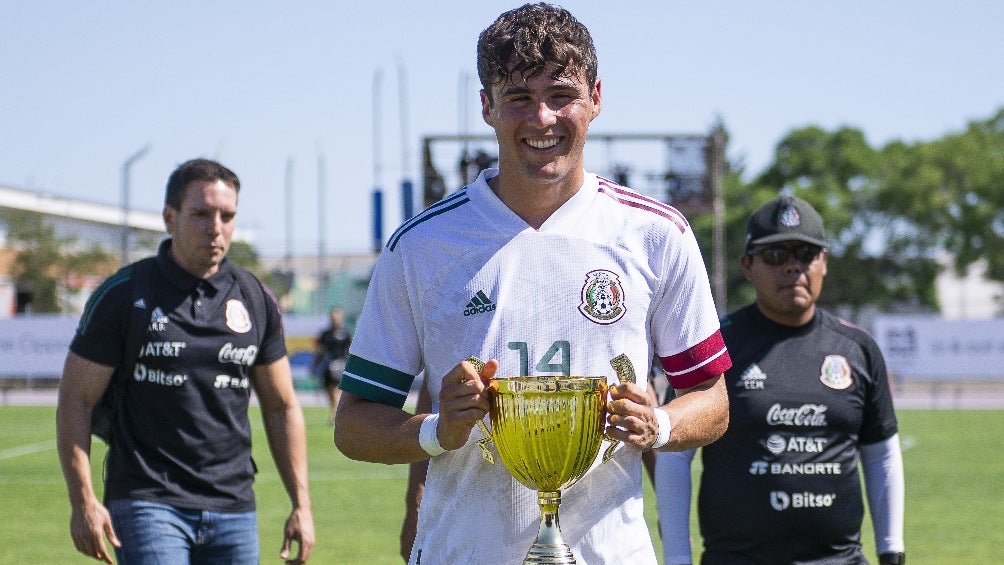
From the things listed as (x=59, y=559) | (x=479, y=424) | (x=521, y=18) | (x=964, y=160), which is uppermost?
(x=964, y=160)

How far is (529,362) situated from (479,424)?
0.58 ft

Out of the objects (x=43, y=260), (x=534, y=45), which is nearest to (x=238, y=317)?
(x=534, y=45)

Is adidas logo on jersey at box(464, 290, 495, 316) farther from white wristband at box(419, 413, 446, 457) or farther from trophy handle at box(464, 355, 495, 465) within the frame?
white wristband at box(419, 413, 446, 457)

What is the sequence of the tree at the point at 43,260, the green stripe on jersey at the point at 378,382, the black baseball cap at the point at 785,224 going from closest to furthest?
1. the green stripe on jersey at the point at 378,382
2. the black baseball cap at the point at 785,224
3. the tree at the point at 43,260

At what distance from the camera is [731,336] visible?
17.0 ft

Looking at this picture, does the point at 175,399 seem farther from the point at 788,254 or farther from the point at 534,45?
the point at 534,45

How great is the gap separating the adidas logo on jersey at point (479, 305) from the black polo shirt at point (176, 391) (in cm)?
267

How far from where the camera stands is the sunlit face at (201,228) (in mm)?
5500

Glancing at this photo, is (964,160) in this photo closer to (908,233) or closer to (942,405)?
(908,233)

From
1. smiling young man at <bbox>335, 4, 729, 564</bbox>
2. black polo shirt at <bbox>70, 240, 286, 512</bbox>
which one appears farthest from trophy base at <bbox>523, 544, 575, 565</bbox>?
black polo shirt at <bbox>70, 240, 286, 512</bbox>

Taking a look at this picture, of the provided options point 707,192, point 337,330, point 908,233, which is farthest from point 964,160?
point 337,330

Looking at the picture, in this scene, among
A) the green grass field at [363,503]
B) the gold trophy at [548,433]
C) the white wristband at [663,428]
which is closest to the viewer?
the gold trophy at [548,433]

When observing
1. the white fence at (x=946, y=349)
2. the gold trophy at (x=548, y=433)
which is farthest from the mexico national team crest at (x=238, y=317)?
the white fence at (x=946, y=349)

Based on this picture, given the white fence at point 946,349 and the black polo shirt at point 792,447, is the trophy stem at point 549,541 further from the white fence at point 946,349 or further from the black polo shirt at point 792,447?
the white fence at point 946,349
